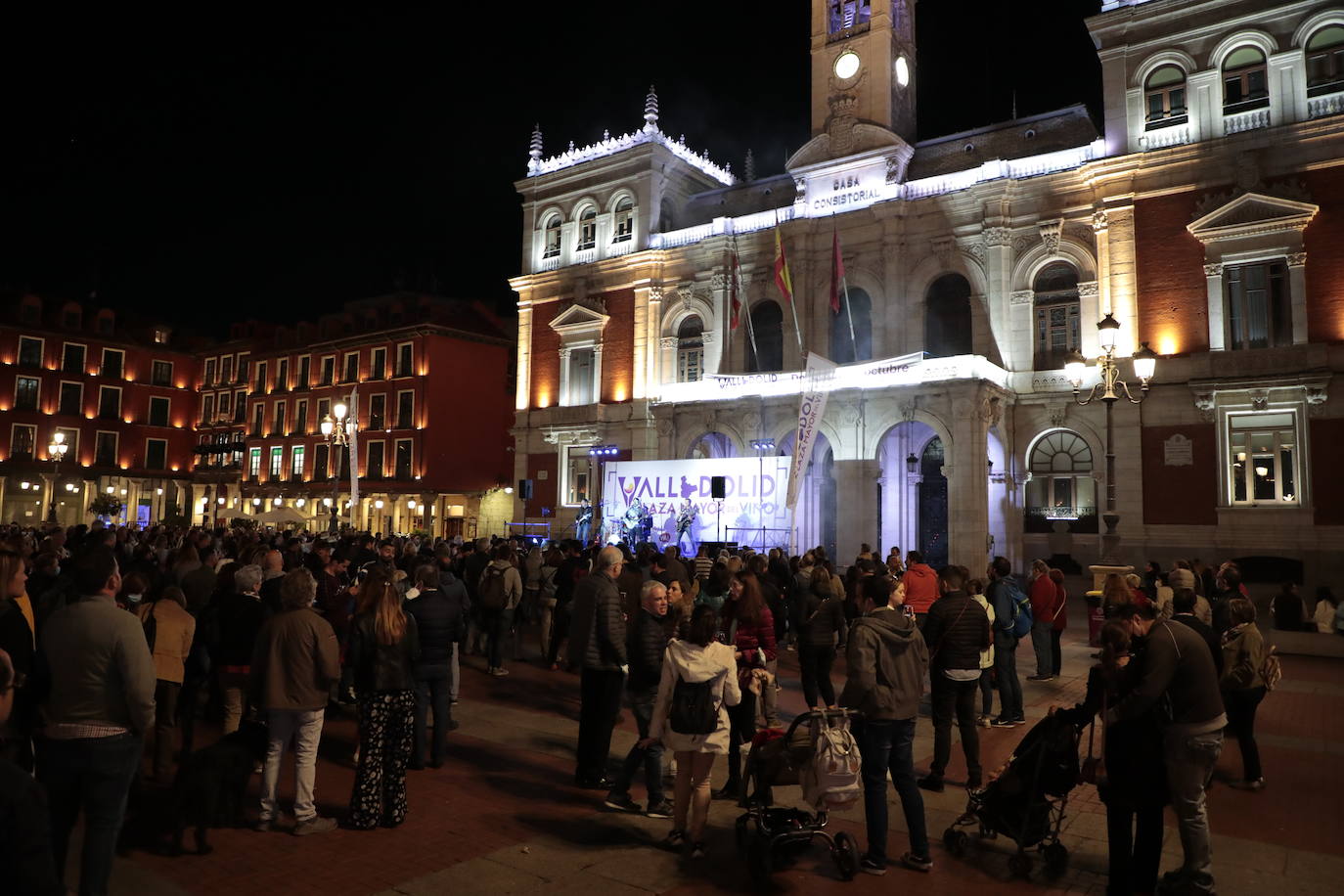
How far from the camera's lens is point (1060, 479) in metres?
25.6

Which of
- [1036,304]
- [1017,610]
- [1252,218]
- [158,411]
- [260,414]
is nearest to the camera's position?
[1017,610]

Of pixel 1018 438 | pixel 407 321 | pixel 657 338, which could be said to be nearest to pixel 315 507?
pixel 407 321

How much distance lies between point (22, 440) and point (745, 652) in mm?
58121

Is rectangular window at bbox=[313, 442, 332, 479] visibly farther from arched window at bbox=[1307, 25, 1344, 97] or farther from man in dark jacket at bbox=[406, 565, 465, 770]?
arched window at bbox=[1307, 25, 1344, 97]

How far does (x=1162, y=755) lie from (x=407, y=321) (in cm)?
4505

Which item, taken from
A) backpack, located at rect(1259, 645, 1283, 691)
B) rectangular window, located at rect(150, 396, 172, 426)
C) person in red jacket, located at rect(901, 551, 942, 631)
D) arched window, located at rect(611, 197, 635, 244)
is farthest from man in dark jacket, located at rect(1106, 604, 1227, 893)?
rectangular window, located at rect(150, 396, 172, 426)

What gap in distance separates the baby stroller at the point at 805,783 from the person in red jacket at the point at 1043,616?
7.22 meters

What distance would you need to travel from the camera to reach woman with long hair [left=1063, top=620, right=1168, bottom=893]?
5422 mm

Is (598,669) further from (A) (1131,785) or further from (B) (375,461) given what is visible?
(B) (375,461)

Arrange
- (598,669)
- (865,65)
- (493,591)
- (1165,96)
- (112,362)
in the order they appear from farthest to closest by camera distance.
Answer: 1. (112,362)
2. (865,65)
3. (1165,96)
4. (493,591)
5. (598,669)

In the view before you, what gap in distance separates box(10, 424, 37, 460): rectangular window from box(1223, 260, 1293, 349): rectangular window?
195ft

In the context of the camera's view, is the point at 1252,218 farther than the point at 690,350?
No

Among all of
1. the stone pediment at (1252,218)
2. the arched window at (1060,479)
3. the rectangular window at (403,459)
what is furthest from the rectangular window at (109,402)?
the stone pediment at (1252,218)

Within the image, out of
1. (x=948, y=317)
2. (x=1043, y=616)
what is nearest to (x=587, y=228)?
(x=948, y=317)
